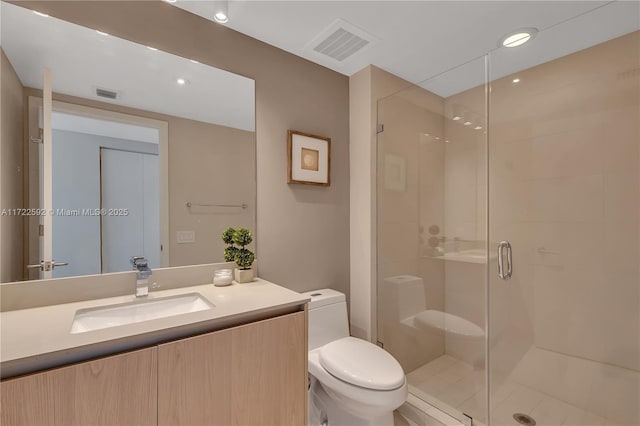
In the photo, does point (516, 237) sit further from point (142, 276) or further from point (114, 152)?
point (114, 152)

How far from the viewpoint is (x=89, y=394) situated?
793 mm

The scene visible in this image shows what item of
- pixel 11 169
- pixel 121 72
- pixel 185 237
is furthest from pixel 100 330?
pixel 121 72

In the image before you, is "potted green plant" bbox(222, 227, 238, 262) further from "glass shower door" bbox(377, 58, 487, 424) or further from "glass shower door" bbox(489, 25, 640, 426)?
"glass shower door" bbox(489, 25, 640, 426)

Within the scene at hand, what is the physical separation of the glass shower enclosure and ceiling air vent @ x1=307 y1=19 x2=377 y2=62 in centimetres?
44

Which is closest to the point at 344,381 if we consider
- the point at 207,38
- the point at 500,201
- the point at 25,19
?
the point at 500,201

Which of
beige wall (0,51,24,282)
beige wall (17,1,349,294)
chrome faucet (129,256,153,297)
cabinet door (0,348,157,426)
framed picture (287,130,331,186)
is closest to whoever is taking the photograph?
cabinet door (0,348,157,426)

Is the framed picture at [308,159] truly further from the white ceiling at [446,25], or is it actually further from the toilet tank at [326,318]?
the toilet tank at [326,318]

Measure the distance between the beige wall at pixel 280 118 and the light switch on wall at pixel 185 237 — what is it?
1.19 feet

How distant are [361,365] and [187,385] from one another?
2.79 feet

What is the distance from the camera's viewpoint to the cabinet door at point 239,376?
3.02ft

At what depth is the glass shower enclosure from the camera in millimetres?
1559

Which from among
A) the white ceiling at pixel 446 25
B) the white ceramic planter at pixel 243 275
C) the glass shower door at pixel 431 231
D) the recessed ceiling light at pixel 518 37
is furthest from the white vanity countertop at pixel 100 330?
the recessed ceiling light at pixel 518 37

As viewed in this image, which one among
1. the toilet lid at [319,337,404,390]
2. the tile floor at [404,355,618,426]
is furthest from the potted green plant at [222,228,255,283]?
the tile floor at [404,355,618,426]

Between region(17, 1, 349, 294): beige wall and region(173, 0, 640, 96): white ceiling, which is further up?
region(173, 0, 640, 96): white ceiling
